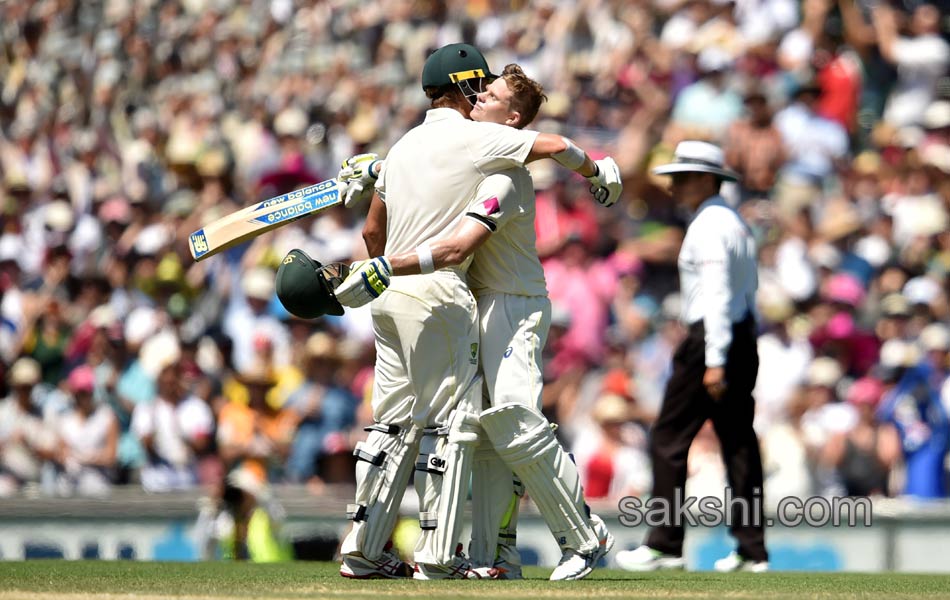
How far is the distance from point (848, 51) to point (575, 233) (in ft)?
10.4

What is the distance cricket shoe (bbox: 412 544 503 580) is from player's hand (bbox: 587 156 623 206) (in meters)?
1.63

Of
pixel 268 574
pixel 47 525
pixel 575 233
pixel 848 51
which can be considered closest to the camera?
pixel 268 574

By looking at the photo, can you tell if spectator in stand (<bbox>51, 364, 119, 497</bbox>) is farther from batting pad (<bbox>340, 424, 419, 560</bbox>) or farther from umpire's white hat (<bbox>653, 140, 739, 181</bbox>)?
batting pad (<bbox>340, 424, 419, 560</bbox>)

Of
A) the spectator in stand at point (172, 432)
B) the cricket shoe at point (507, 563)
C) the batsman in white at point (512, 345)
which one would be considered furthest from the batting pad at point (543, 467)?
the spectator in stand at point (172, 432)

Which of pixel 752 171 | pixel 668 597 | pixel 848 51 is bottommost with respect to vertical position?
pixel 668 597

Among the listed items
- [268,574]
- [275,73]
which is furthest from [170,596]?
[275,73]

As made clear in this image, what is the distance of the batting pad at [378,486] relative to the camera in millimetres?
7344

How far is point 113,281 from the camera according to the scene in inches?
616

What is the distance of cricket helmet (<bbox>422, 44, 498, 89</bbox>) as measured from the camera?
7.54 meters

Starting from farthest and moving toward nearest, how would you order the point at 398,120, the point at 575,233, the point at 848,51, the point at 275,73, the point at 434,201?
the point at 275,73
the point at 398,120
the point at 848,51
the point at 575,233
the point at 434,201

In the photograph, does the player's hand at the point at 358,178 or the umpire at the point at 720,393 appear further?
the umpire at the point at 720,393

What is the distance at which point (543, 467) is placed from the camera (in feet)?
23.8

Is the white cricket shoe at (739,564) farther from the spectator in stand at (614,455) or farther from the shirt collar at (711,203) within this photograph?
the spectator in stand at (614,455)

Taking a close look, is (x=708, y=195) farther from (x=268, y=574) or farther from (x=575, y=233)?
(x=575, y=233)
